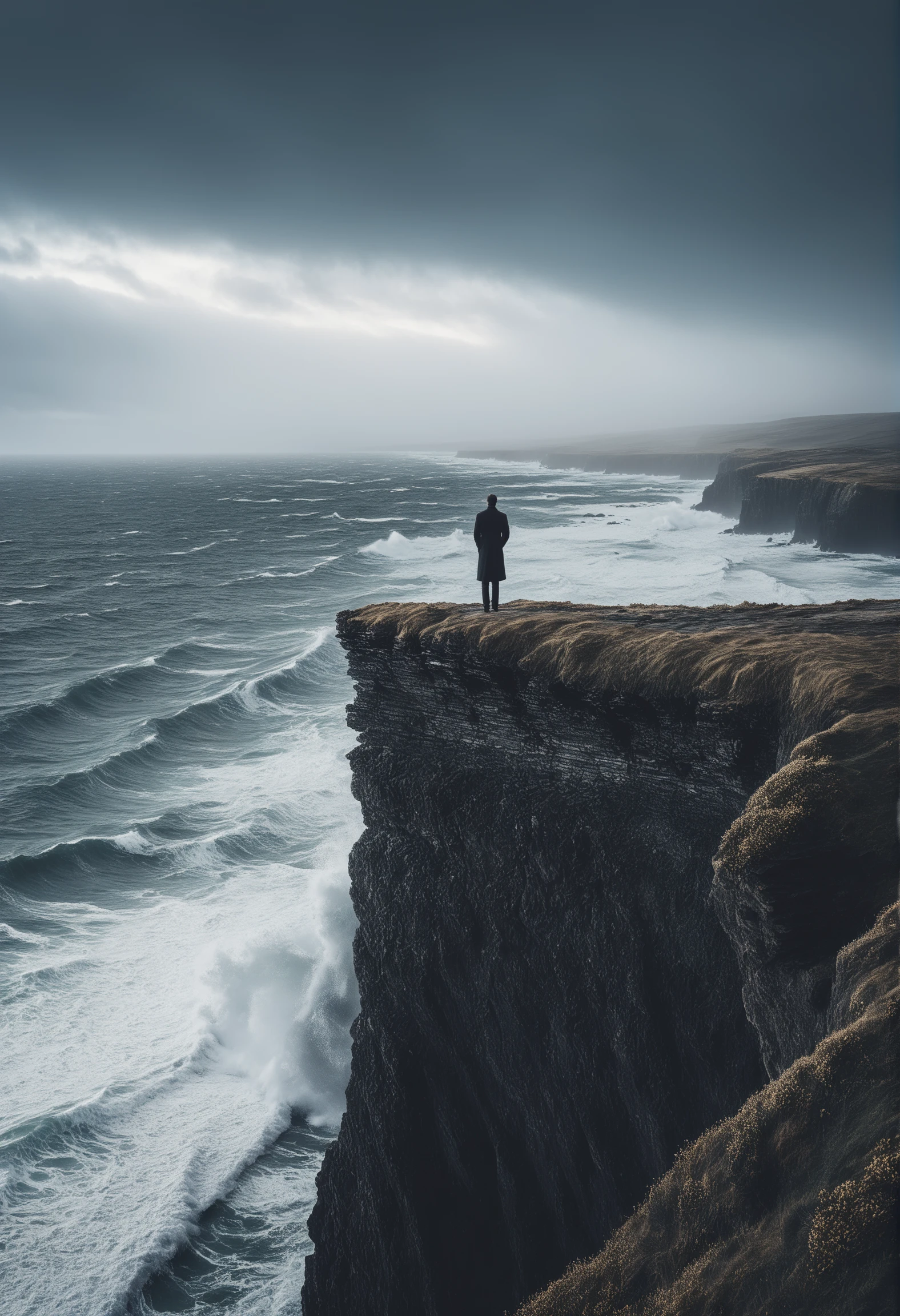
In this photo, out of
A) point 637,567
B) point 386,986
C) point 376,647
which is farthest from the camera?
point 637,567

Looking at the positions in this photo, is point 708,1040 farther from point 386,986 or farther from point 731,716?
point 386,986

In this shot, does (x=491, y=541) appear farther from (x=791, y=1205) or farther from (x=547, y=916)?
(x=791, y=1205)

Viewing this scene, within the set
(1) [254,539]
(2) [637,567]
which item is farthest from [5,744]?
(1) [254,539]

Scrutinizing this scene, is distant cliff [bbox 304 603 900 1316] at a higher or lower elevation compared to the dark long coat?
lower

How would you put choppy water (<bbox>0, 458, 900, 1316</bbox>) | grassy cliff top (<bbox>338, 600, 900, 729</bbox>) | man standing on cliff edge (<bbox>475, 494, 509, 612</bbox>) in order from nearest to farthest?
grassy cliff top (<bbox>338, 600, 900, 729</bbox>)
man standing on cliff edge (<bbox>475, 494, 509, 612</bbox>)
choppy water (<bbox>0, 458, 900, 1316</bbox>)

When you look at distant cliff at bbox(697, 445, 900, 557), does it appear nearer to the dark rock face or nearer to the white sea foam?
the white sea foam

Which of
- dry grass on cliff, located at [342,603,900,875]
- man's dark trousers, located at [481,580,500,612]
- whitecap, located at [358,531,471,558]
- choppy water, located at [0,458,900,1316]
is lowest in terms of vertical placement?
choppy water, located at [0,458,900,1316]

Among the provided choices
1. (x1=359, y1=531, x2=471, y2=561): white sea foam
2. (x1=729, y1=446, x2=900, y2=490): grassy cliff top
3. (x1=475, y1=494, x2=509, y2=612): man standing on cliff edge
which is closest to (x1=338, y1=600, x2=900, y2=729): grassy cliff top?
(x1=475, y1=494, x2=509, y2=612): man standing on cliff edge
